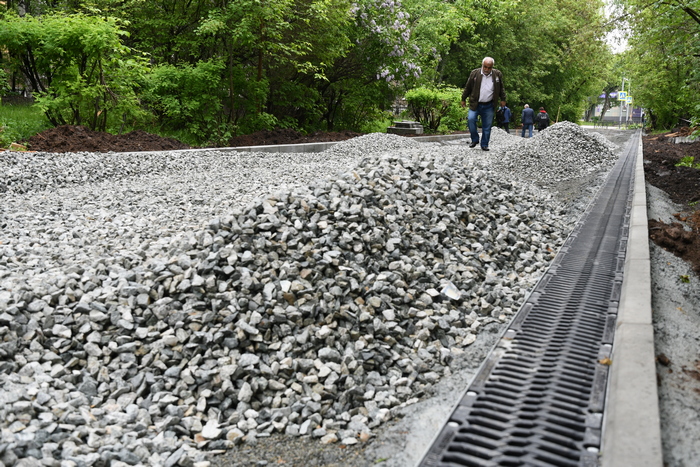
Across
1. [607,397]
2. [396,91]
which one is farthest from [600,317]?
[396,91]

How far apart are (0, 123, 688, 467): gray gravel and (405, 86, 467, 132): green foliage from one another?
1530 centimetres

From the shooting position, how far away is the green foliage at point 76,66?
8.90 m

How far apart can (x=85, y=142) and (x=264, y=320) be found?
7.20 metres

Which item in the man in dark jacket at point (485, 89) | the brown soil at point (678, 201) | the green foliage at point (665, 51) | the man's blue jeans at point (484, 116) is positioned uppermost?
the green foliage at point (665, 51)

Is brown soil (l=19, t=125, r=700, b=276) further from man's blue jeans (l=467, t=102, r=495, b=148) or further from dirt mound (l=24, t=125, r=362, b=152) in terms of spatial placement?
man's blue jeans (l=467, t=102, r=495, b=148)

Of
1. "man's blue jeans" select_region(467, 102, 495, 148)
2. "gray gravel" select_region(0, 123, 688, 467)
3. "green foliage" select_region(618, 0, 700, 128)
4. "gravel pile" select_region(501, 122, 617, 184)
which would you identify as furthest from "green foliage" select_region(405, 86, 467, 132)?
"gray gravel" select_region(0, 123, 688, 467)

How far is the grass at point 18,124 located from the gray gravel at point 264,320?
4.84 meters

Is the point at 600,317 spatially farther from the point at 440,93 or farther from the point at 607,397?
the point at 440,93

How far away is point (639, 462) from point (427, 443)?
81 centimetres

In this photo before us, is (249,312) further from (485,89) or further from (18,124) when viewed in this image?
(18,124)

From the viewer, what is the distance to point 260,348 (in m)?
2.79

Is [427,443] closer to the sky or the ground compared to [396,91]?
closer to the ground

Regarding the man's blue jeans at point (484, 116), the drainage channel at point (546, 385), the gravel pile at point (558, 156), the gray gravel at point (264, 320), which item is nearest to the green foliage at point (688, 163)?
the gravel pile at point (558, 156)

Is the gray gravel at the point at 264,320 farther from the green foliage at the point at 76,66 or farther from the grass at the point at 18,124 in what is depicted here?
the green foliage at the point at 76,66
